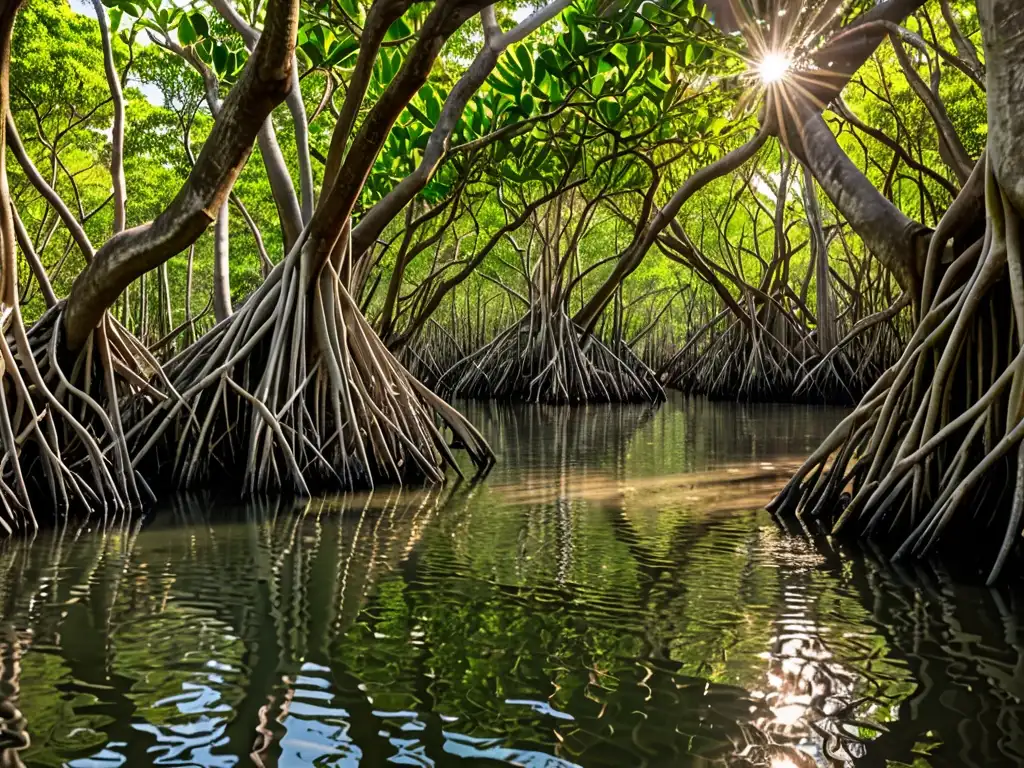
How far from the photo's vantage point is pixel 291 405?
5.12 metres

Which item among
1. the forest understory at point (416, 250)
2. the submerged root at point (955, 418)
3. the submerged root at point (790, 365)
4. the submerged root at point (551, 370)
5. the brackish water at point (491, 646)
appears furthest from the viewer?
the submerged root at point (551, 370)

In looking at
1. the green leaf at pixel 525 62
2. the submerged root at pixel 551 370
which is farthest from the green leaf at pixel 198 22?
the submerged root at pixel 551 370

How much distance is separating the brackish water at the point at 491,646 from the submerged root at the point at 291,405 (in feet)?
2.49

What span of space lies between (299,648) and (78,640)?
0.57 meters

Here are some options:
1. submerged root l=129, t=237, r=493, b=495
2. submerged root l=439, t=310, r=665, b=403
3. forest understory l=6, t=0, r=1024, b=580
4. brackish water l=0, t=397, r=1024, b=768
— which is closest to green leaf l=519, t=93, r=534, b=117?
forest understory l=6, t=0, r=1024, b=580

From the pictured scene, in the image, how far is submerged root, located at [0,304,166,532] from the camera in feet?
13.3

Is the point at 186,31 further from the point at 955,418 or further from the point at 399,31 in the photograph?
the point at 955,418

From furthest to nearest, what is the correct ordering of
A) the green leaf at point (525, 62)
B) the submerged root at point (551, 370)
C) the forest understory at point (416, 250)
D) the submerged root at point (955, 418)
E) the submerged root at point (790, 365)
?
1. the submerged root at point (551, 370)
2. the submerged root at point (790, 365)
3. the green leaf at point (525, 62)
4. the forest understory at point (416, 250)
5. the submerged root at point (955, 418)

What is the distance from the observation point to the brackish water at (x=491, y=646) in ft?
6.14

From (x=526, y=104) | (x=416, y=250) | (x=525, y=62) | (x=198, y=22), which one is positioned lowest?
(x=416, y=250)

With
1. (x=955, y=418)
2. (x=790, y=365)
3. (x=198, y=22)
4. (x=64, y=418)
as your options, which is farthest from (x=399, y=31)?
(x=790, y=365)

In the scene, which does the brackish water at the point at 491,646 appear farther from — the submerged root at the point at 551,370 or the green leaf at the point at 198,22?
the submerged root at the point at 551,370

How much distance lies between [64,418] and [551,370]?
925cm

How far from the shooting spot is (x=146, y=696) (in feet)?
6.86
